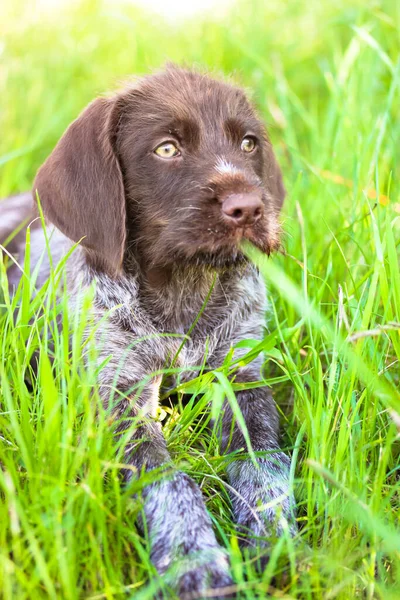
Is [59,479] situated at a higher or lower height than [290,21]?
lower

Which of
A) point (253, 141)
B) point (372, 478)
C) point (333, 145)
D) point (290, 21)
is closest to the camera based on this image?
point (372, 478)

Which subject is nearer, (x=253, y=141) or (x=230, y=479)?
(x=230, y=479)

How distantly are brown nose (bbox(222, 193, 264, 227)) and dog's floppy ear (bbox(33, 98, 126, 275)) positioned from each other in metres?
0.49

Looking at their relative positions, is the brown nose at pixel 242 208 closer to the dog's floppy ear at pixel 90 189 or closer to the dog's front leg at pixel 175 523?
the dog's floppy ear at pixel 90 189

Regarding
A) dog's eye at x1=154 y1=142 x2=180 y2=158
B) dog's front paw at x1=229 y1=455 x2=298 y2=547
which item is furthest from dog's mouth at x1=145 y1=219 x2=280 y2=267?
dog's front paw at x1=229 y1=455 x2=298 y2=547

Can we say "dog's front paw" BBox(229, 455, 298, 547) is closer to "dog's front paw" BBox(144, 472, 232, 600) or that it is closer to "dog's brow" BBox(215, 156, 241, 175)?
"dog's front paw" BBox(144, 472, 232, 600)

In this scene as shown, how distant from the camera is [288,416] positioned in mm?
3395

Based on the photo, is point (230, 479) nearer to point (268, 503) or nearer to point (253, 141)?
point (268, 503)

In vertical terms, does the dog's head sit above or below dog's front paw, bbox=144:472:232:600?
above

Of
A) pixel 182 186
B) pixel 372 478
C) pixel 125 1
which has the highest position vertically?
pixel 125 1

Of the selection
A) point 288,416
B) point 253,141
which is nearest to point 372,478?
point 288,416

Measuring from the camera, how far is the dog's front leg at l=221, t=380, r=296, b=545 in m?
2.64

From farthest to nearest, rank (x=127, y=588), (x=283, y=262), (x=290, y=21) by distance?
(x=290, y=21), (x=283, y=262), (x=127, y=588)

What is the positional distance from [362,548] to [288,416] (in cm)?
106
